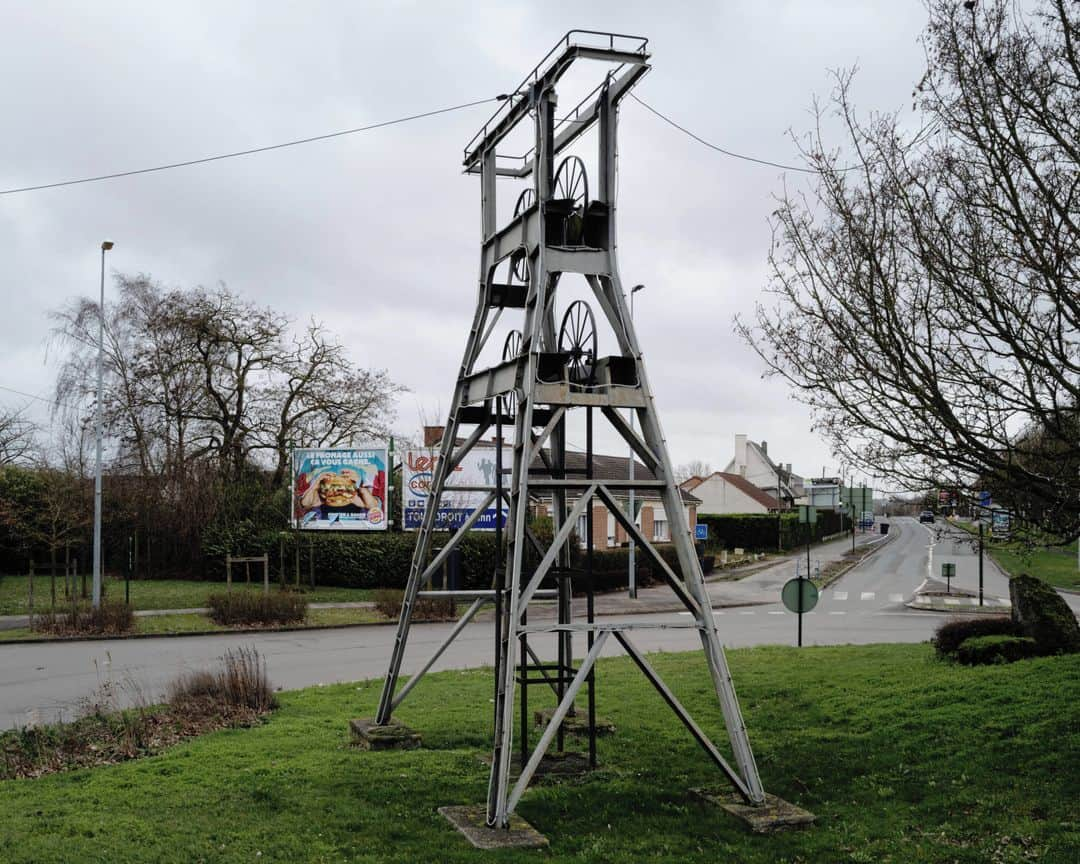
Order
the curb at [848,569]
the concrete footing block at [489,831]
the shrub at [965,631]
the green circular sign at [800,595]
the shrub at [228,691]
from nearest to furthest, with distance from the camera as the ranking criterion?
the concrete footing block at [489,831] < the shrub at [228,691] < the shrub at [965,631] < the green circular sign at [800,595] < the curb at [848,569]

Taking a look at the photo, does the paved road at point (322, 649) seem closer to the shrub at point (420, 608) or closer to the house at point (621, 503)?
the shrub at point (420, 608)

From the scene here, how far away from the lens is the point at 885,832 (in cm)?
771

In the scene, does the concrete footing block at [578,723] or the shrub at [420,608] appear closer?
the concrete footing block at [578,723]

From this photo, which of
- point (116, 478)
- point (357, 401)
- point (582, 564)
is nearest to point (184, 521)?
point (116, 478)

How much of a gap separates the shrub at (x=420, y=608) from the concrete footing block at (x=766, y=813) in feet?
64.1

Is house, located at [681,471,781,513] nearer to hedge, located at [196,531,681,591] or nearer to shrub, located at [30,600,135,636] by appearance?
hedge, located at [196,531,681,591]

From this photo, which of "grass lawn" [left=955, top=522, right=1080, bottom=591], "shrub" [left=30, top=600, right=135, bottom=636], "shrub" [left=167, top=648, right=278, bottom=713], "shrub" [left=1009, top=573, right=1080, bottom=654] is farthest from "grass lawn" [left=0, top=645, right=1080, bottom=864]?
"grass lawn" [left=955, top=522, right=1080, bottom=591]

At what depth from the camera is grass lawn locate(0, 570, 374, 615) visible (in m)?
31.1

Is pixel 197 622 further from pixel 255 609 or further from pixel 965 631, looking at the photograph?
pixel 965 631

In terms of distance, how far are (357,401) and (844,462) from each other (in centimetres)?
3408

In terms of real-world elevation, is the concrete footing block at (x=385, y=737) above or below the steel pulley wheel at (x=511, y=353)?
below

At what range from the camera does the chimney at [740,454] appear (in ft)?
378

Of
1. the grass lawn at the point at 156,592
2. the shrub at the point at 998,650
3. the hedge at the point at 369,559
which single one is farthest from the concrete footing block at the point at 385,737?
the hedge at the point at 369,559

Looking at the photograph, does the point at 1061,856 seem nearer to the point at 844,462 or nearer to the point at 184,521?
the point at 844,462
